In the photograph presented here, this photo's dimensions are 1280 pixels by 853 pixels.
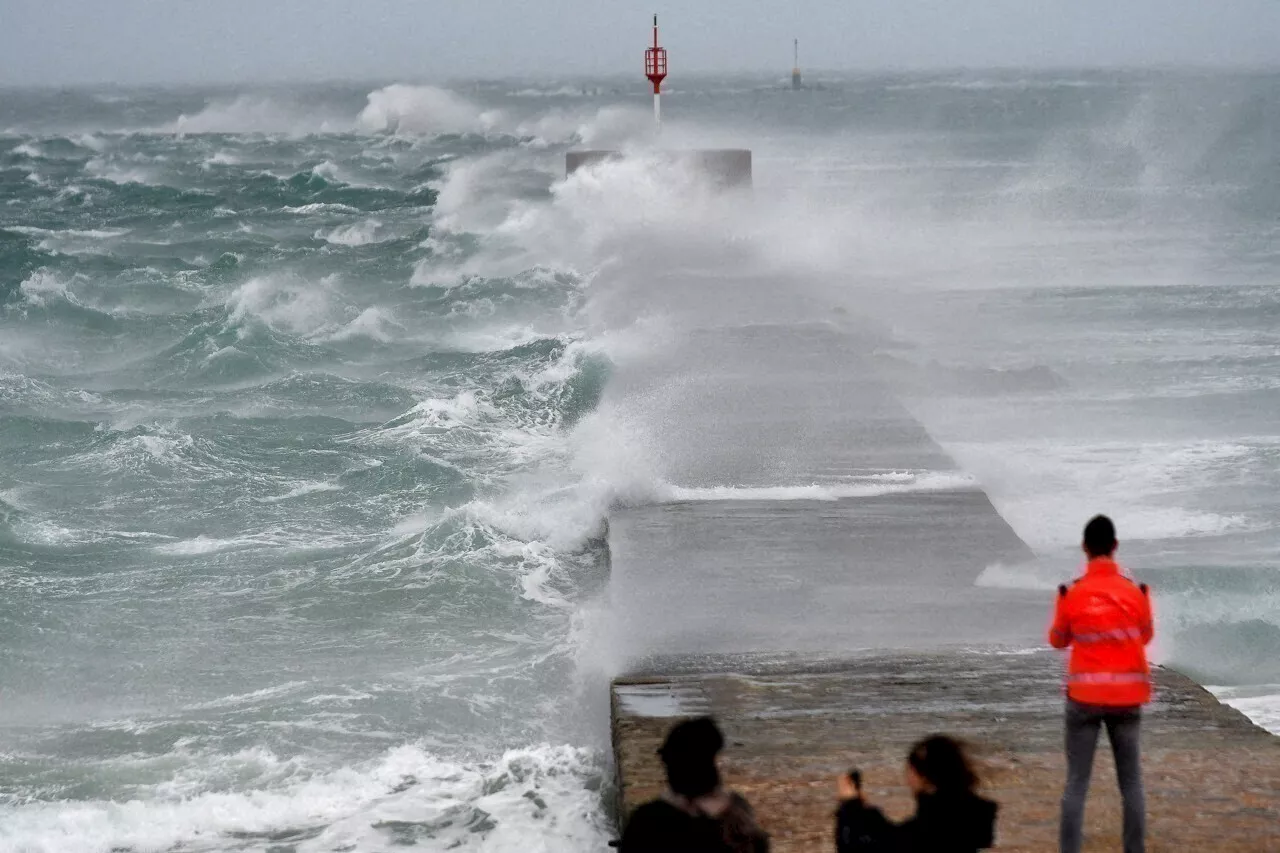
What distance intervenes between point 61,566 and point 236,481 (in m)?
2.81

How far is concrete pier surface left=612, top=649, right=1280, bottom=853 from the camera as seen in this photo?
6016 mm

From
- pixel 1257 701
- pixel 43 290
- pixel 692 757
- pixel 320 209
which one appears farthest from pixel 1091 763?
pixel 320 209

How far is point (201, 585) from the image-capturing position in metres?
12.1

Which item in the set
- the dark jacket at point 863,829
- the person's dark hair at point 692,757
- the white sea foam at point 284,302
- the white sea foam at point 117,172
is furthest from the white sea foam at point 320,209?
A: the person's dark hair at point 692,757

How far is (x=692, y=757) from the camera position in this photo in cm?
364

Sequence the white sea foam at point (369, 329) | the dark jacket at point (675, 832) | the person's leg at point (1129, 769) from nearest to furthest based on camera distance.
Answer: the dark jacket at point (675, 832), the person's leg at point (1129, 769), the white sea foam at point (369, 329)

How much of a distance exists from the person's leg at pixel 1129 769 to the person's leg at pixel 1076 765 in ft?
0.21

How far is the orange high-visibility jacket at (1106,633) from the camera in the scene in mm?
4973

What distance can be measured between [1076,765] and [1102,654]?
44 centimetres

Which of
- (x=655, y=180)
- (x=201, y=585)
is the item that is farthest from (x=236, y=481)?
(x=655, y=180)

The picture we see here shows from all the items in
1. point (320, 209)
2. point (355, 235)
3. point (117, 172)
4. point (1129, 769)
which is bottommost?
point (1129, 769)

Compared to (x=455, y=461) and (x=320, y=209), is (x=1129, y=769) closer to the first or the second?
(x=455, y=461)

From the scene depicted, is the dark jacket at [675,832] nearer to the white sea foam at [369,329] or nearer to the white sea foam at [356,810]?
the white sea foam at [356,810]

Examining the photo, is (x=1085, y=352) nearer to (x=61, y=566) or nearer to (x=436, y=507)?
(x=436, y=507)
